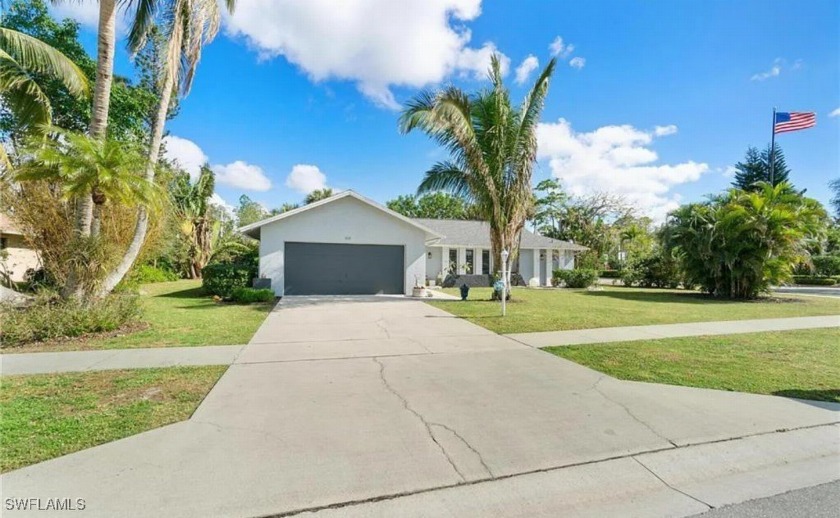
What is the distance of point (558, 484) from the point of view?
2.92m

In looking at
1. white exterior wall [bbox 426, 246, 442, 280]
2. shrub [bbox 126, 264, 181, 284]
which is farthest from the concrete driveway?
shrub [bbox 126, 264, 181, 284]

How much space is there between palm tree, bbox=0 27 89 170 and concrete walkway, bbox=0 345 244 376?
23.9 feet

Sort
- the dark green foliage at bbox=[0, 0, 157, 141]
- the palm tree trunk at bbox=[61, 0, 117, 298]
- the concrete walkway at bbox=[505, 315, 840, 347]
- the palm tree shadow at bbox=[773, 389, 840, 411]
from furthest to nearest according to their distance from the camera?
the dark green foliage at bbox=[0, 0, 157, 141] → the palm tree trunk at bbox=[61, 0, 117, 298] → the concrete walkway at bbox=[505, 315, 840, 347] → the palm tree shadow at bbox=[773, 389, 840, 411]

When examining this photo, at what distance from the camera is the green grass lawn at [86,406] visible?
10.7ft

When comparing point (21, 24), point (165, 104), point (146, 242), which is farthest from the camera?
point (21, 24)

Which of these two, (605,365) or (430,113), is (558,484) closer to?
(605,365)

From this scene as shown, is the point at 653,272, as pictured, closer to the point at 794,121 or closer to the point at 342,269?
the point at 794,121

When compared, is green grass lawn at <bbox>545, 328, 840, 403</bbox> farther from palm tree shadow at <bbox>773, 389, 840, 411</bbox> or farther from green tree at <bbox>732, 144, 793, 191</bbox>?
green tree at <bbox>732, 144, 793, 191</bbox>

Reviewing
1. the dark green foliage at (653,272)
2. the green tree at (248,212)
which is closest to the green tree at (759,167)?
the dark green foliage at (653,272)

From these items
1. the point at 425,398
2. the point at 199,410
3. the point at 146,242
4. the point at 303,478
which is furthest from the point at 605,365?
the point at 146,242

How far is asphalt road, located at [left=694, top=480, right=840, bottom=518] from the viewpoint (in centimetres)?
262

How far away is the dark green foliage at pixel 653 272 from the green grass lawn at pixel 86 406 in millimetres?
25893

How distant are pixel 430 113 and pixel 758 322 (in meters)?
11.8

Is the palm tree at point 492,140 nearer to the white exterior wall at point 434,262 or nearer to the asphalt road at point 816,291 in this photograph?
the white exterior wall at point 434,262
